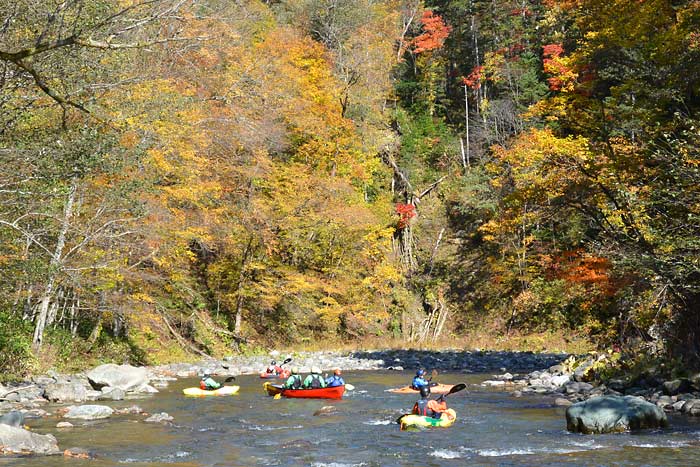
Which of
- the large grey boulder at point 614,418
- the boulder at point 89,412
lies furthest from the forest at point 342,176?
the boulder at point 89,412

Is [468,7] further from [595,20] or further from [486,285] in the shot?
[595,20]

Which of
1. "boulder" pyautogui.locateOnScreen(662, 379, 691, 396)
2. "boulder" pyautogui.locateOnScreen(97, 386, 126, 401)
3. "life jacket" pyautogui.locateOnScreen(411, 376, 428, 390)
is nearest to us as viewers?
"boulder" pyautogui.locateOnScreen(662, 379, 691, 396)

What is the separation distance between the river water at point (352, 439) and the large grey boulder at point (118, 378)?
1.45m

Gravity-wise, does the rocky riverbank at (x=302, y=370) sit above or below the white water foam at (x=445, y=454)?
below

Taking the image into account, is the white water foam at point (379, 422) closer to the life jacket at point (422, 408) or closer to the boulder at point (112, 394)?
the life jacket at point (422, 408)

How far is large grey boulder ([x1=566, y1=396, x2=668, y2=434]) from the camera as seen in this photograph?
38.4 ft

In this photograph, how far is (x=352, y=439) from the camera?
11.8 metres

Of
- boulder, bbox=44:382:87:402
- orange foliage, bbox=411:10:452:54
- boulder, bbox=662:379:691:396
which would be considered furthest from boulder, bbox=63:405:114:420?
orange foliage, bbox=411:10:452:54

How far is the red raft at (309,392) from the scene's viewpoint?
677 inches

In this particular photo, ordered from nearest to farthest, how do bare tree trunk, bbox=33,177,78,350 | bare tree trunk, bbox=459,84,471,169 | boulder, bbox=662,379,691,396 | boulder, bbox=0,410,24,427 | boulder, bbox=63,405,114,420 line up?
boulder, bbox=0,410,24,427, boulder, bbox=63,405,114,420, boulder, bbox=662,379,691,396, bare tree trunk, bbox=33,177,78,350, bare tree trunk, bbox=459,84,471,169

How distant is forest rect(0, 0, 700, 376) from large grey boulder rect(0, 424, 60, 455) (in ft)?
10.6

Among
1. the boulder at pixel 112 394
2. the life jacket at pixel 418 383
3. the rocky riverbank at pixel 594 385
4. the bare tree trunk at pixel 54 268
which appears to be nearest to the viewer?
the rocky riverbank at pixel 594 385

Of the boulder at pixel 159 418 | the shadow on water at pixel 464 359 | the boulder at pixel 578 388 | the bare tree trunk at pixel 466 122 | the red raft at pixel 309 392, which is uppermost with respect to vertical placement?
the bare tree trunk at pixel 466 122

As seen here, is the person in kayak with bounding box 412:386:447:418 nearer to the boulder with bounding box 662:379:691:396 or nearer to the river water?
the river water
